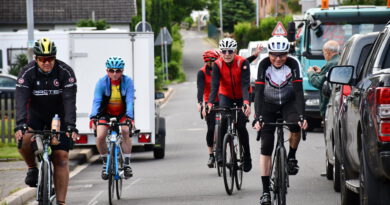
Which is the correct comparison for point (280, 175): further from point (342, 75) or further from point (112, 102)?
point (112, 102)

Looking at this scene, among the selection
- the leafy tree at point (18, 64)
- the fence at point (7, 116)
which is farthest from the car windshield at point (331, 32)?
the leafy tree at point (18, 64)

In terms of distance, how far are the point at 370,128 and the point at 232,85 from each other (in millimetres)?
5939

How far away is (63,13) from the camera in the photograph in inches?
2630

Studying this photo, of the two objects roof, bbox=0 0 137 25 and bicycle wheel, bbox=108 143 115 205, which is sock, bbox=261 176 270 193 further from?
roof, bbox=0 0 137 25

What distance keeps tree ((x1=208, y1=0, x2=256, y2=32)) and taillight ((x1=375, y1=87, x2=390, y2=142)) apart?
93291mm

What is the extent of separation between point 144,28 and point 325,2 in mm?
16167

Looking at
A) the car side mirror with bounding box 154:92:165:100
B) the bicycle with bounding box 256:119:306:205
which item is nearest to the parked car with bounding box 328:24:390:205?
the bicycle with bounding box 256:119:306:205

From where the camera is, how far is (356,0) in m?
36.2

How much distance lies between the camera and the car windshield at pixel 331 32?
80.2 feet

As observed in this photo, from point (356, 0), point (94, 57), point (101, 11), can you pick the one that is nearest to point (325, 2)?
point (94, 57)

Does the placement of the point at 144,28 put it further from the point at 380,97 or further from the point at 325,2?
the point at 380,97

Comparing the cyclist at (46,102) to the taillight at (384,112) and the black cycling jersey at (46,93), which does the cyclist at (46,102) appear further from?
the taillight at (384,112)

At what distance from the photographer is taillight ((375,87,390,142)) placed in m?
7.92

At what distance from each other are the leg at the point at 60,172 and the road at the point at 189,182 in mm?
2226
